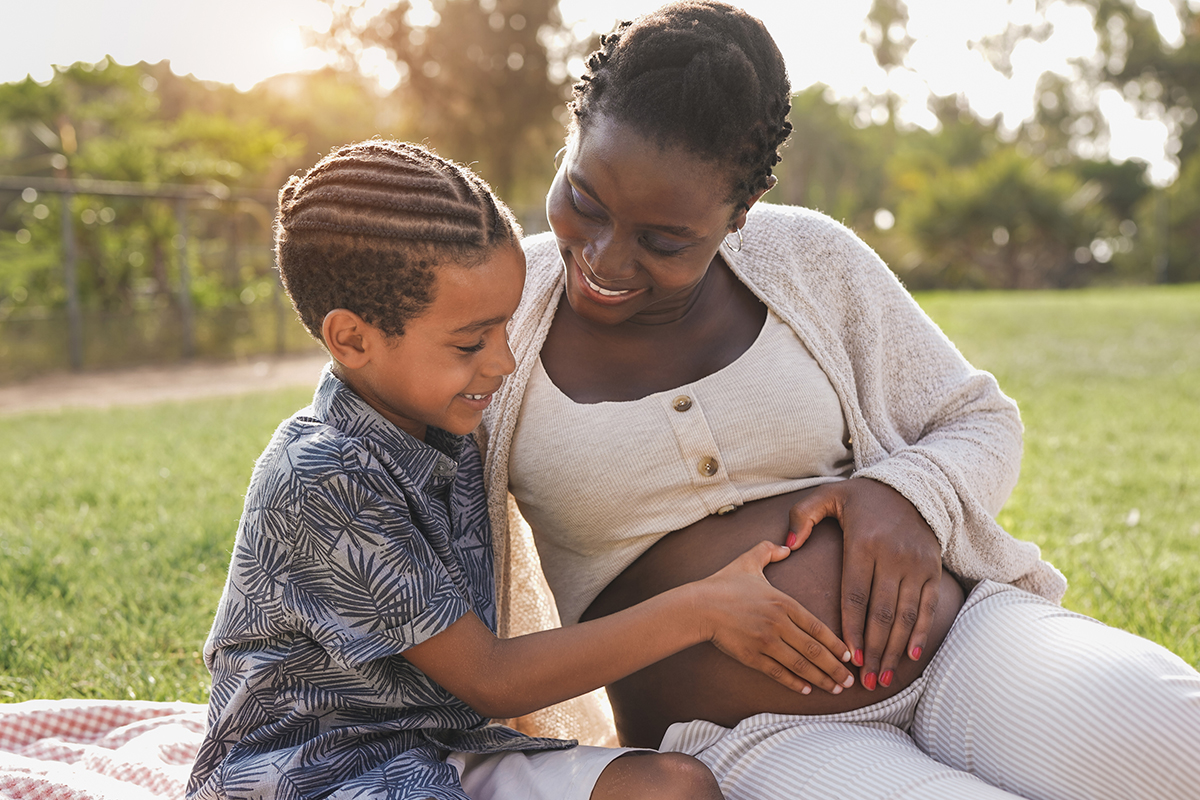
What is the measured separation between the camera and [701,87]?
1.79 m

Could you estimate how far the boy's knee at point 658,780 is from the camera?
4.81 ft

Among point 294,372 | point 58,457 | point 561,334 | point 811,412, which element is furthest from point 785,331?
point 294,372

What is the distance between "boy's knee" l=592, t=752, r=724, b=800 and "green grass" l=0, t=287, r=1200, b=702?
1.47m

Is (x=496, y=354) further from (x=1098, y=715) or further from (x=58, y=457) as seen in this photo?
(x=58, y=457)

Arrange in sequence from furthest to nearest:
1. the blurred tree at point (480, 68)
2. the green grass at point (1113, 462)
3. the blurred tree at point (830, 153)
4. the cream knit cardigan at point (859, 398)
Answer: the blurred tree at point (830, 153) → the blurred tree at point (480, 68) → the green grass at point (1113, 462) → the cream knit cardigan at point (859, 398)

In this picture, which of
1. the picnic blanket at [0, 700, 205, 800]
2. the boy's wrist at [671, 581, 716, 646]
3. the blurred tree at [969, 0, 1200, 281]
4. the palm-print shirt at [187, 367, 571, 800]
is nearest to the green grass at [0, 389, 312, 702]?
the picnic blanket at [0, 700, 205, 800]

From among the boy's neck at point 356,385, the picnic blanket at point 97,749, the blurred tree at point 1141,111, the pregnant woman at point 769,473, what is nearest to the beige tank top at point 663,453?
the pregnant woman at point 769,473

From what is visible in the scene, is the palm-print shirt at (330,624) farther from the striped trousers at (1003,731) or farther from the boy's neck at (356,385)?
the striped trousers at (1003,731)

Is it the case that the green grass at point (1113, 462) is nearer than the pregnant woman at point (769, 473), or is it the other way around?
the pregnant woman at point (769, 473)

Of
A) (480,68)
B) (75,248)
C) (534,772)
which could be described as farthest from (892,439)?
(480,68)

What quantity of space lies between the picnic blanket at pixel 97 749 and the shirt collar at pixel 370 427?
2.75 ft

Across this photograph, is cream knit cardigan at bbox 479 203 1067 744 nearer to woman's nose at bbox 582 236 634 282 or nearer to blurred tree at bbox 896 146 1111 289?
woman's nose at bbox 582 236 634 282

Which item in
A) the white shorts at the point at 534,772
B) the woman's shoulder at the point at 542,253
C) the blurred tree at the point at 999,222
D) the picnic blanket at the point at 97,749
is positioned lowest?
the blurred tree at the point at 999,222

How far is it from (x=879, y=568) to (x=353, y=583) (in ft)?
2.87
